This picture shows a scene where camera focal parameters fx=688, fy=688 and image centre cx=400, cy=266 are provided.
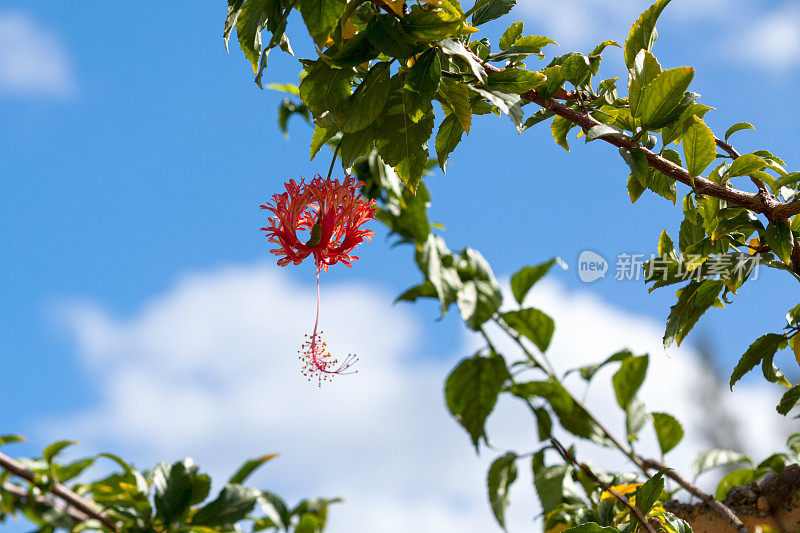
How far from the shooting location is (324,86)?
80 centimetres

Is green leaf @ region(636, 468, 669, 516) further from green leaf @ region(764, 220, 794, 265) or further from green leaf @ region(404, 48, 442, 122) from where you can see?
green leaf @ region(404, 48, 442, 122)

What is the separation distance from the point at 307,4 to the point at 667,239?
75 cm

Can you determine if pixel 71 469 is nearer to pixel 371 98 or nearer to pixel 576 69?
pixel 371 98

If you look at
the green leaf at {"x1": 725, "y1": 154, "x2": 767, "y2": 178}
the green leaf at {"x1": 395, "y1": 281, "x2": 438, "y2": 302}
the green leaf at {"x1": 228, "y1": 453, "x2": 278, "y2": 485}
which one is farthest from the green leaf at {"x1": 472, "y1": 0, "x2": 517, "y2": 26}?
the green leaf at {"x1": 395, "y1": 281, "x2": 438, "y2": 302}

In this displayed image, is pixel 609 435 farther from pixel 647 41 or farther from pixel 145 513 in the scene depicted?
pixel 145 513

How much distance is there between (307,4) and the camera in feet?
2.21

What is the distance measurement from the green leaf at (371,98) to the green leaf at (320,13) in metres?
0.12

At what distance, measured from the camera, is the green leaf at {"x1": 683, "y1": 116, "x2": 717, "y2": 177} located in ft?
2.95

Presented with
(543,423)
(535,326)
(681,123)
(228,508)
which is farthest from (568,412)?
(228,508)

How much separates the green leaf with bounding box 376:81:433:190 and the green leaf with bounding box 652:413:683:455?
871 mm

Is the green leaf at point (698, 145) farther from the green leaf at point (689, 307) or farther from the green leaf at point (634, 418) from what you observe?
the green leaf at point (634, 418)

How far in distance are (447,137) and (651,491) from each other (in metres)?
0.57

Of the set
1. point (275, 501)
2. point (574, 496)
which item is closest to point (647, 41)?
point (275, 501)

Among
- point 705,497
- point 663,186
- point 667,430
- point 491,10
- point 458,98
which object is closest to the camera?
point 458,98
